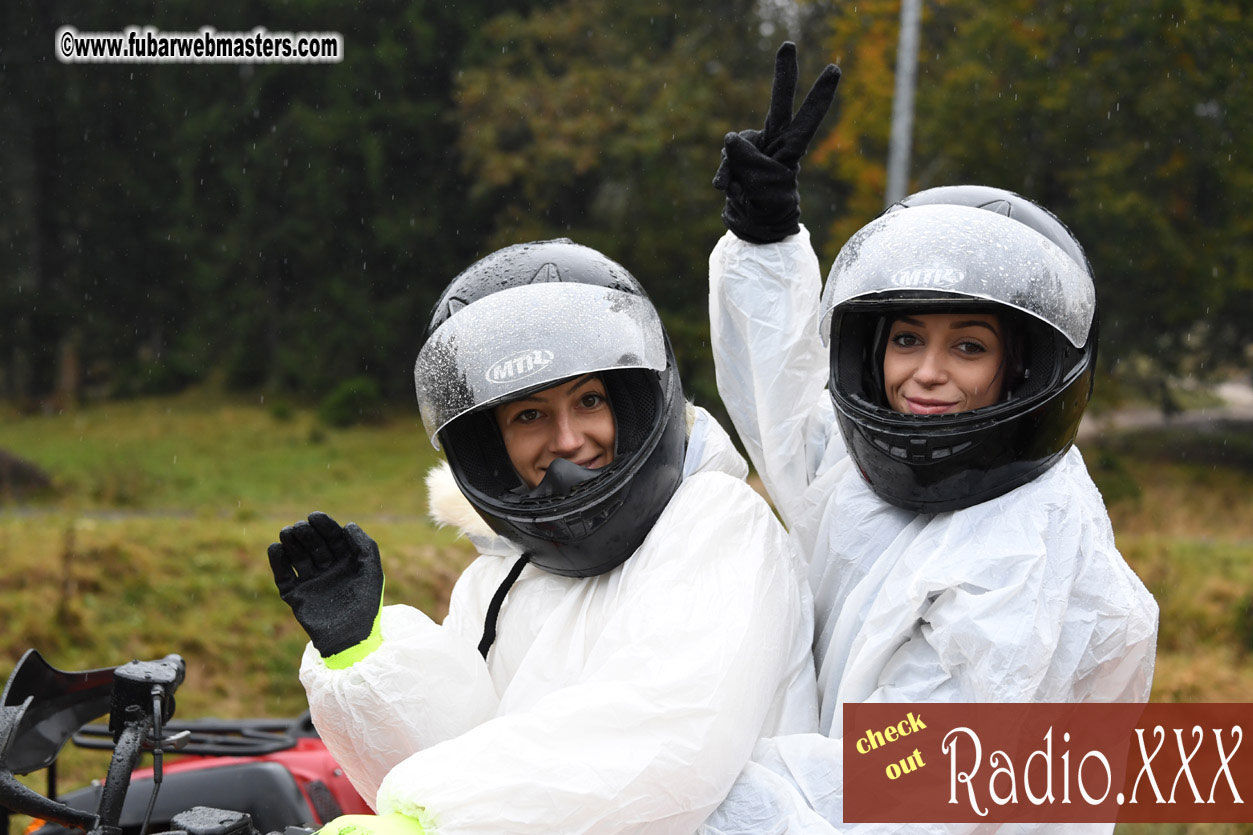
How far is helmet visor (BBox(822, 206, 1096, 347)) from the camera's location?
2.36 meters

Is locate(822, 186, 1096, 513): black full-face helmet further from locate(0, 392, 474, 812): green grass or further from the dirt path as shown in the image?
the dirt path

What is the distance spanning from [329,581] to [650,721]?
66 centimetres

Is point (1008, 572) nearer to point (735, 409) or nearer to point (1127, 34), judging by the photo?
point (735, 409)

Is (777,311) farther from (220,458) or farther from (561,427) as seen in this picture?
(220,458)

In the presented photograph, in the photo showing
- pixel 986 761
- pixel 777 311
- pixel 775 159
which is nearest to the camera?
pixel 986 761

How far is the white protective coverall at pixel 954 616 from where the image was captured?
215 cm

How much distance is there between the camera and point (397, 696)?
2244 millimetres

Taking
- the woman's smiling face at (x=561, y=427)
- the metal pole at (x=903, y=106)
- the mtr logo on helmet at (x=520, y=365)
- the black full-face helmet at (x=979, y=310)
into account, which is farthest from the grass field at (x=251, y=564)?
the mtr logo on helmet at (x=520, y=365)

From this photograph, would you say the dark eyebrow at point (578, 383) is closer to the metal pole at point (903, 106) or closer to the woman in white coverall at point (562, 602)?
the woman in white coverall at point (562, 602)

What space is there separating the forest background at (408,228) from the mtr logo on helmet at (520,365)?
5.94 metres

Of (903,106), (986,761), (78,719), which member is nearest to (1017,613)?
(986,761)

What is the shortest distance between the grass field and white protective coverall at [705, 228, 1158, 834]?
3299 millimetres

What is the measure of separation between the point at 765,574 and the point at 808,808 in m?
0.41

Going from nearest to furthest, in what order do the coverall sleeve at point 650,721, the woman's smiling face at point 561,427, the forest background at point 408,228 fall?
the coverall sleeve at point 650,721
the woman's smiling face at point 561,427
the forest background at point 408,228
